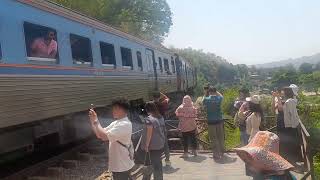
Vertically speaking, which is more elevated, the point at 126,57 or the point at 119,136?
the point at 126,57

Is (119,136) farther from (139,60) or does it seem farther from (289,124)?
(139,60)

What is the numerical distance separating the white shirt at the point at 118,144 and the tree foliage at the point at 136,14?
39.2 m

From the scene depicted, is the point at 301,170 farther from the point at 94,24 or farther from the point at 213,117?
the point at 94,24

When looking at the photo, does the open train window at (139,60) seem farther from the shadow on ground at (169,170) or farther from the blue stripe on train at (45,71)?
the shadow on ground at (169,170)

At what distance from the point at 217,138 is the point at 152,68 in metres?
7.93

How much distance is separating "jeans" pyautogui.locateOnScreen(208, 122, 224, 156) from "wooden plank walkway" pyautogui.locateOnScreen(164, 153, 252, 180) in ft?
0.74

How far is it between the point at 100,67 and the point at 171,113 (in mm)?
10169

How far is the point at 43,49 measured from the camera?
8781 millimetres

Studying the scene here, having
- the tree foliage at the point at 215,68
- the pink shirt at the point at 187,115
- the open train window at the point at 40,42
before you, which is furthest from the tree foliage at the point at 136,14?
the tree foliage at the point at 215,68

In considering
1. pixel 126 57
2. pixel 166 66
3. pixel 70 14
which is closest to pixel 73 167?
pixel 70 14

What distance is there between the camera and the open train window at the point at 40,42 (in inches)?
327

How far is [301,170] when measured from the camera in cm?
867

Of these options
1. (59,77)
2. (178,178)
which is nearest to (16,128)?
(59,77)

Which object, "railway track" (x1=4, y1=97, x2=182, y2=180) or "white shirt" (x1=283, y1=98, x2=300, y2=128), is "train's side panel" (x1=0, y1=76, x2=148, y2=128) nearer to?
"railway track" (x1=4, y1=97, x2=182, y2=180)
